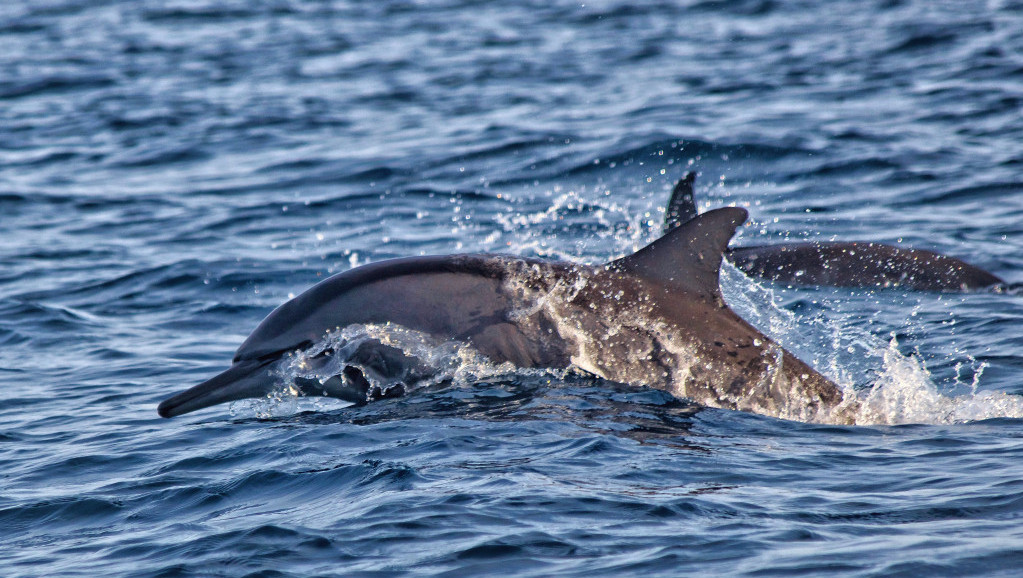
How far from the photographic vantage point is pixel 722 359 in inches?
323

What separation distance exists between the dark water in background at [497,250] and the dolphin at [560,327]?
24cm

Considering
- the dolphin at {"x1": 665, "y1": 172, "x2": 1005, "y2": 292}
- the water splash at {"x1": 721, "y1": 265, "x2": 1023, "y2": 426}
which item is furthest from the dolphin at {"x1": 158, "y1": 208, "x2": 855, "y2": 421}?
the dolphin at {"x1": 665, "y1": 172, "x2": 1005, "y2": 292}

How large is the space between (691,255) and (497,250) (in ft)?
19.4

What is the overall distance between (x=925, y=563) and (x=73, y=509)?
4.72m

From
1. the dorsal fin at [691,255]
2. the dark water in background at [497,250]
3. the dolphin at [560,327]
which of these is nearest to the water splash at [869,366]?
the dark water in background at [497,250]

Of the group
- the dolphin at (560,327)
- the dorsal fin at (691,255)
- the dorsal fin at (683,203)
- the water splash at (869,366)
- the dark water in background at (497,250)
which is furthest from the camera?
the dorsal fin at (683,203)

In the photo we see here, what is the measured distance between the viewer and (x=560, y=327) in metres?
8.33

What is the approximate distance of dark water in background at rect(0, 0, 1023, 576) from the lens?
6.39m

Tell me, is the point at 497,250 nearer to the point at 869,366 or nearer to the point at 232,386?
the point at 869,366

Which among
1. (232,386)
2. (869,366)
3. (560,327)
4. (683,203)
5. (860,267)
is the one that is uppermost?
(683,203)

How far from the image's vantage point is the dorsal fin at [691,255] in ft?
25.8

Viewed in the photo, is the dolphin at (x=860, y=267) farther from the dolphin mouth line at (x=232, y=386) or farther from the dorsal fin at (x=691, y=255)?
the dolphin mouth line at (x=232, y=386)

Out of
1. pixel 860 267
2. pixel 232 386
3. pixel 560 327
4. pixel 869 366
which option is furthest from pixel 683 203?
pixel 232 386

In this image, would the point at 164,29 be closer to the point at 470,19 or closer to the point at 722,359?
the point at 470,19
